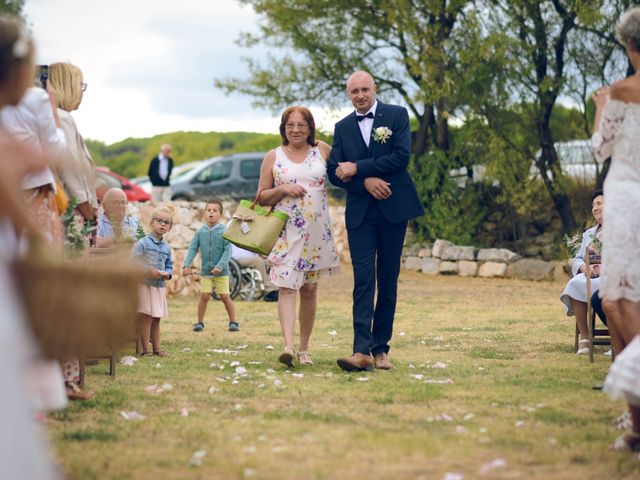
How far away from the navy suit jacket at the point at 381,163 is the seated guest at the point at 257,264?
997cm

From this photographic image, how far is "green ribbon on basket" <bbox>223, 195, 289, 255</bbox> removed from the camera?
350 inches

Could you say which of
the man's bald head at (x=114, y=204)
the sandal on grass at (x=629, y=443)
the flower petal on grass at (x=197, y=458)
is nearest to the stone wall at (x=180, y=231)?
the man's bald head at (x=114, y=204)

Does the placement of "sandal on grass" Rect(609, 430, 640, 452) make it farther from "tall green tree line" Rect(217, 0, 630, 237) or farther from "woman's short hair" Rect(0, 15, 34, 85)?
"tall green tree line" Rect(217, 0, 630, 237)

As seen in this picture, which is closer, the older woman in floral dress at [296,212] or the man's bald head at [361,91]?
the man's bald head at [361,91]

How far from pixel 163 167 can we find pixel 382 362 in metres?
17.0

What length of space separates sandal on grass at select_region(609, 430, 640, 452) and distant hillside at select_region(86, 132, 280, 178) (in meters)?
36.3

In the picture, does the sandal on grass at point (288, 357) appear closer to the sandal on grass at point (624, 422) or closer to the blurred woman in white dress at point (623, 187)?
the sandal on grass at point (624, 422)

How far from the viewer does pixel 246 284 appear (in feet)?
63.0

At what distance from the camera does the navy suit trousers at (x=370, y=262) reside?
8.77 m

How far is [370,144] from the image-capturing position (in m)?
8.89

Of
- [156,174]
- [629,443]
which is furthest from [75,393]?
[156,174]

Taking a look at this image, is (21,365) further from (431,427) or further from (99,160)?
(99,160)

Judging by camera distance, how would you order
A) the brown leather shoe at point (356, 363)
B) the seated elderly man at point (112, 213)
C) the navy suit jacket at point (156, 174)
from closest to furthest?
the brown leather shoe at point (356, 363)
the seated elderly man at point (112, 213)
the navy suit jacket at point (156, 174)

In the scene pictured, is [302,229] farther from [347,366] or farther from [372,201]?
[347,366]
